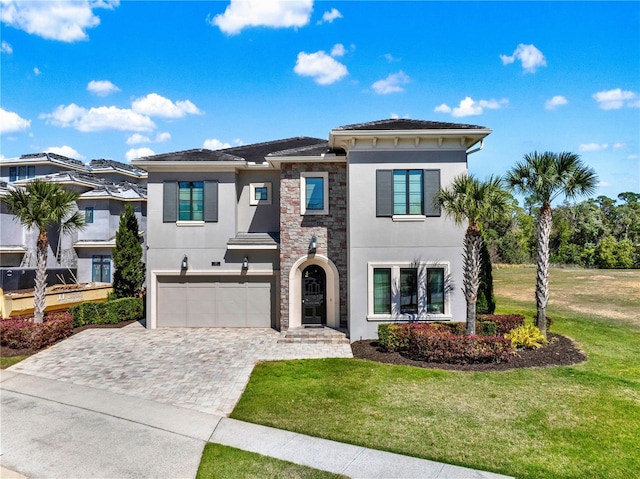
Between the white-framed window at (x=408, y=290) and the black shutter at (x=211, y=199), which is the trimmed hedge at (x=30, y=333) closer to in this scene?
the black shutter at (x=211, y=199)

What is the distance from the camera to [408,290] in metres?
13.1

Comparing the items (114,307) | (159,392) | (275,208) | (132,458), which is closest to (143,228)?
(114,307)

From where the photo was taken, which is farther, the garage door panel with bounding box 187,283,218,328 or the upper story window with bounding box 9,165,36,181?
the upper story window with bounding box 9,165,36,181

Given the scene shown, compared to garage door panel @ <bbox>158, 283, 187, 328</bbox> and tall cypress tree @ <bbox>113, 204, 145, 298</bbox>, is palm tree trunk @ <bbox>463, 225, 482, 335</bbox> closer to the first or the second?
garage door panel @ <bbox>158, 283, 187, 328</bbox>

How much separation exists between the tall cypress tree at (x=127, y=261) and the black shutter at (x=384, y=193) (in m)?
11.0

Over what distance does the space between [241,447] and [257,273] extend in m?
9.32

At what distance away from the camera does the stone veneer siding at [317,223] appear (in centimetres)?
1440

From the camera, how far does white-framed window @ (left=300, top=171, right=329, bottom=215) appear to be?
1439 cm

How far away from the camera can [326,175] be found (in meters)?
14.4

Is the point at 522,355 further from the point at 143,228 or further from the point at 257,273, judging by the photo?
the point at 143,228

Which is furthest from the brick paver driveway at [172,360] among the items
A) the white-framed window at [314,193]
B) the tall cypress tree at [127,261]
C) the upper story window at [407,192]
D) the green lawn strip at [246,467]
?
the upper story window at [407,192]

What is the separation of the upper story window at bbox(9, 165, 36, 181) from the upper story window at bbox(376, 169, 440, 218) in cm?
3095

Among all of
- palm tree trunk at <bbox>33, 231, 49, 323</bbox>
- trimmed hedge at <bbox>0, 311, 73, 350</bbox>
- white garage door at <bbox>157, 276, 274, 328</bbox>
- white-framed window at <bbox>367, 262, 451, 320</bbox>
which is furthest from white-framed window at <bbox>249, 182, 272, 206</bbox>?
trimmed hedge at <bbox>0, 311, 73, 350</bbox>

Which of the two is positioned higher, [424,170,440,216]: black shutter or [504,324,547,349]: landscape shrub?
[424,170,440,216]: black shutter
